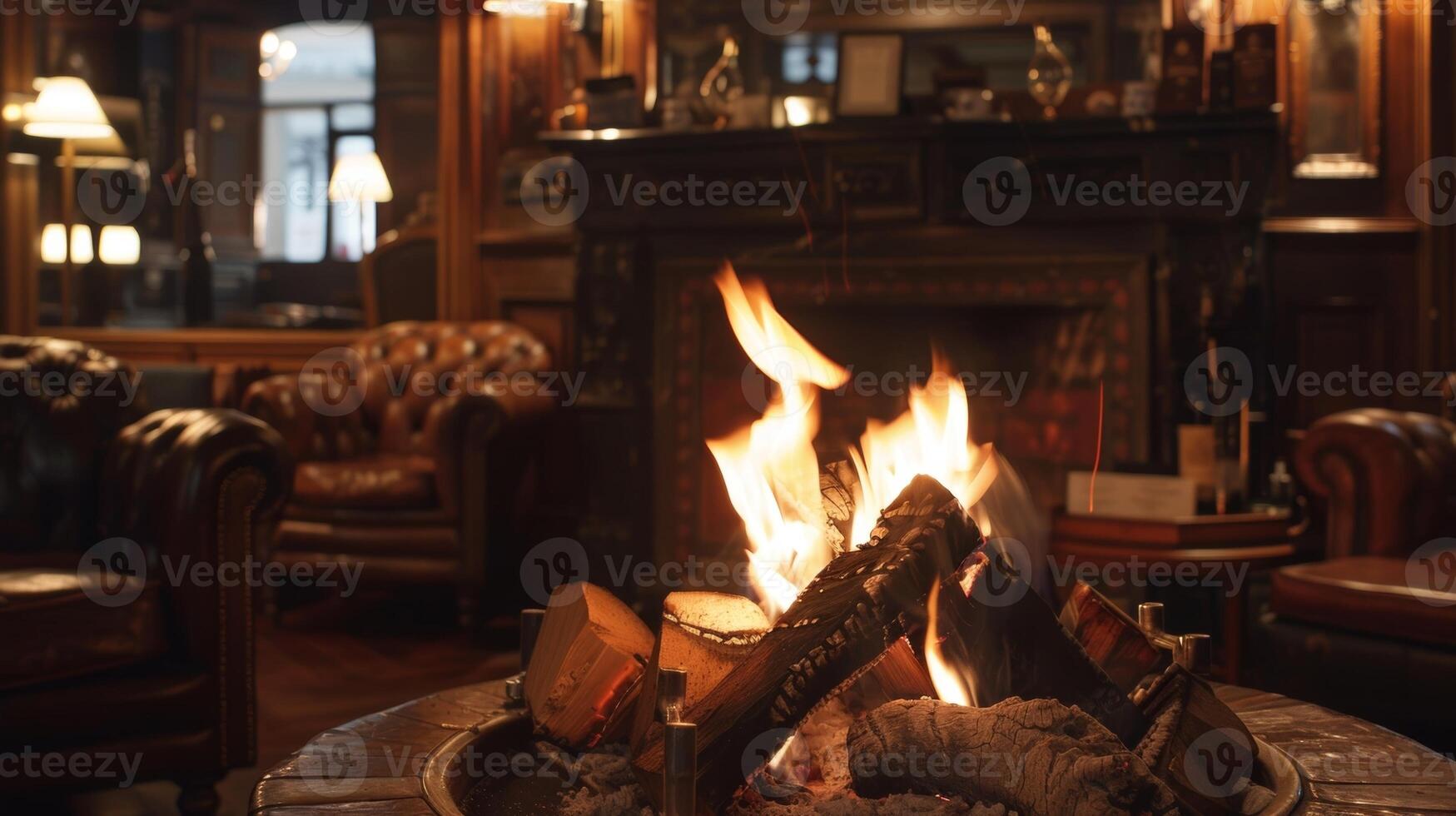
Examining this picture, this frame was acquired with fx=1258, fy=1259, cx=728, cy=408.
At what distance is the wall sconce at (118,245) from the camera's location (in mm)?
7312

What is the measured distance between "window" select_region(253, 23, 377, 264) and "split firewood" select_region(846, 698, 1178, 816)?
8530mm

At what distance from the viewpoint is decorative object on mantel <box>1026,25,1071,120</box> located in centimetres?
400

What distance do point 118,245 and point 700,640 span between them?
7.05m

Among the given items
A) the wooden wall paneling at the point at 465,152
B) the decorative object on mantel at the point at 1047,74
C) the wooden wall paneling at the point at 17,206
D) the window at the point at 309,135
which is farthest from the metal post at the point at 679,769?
the window at the point at 309,135

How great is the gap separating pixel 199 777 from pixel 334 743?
1.12 meters

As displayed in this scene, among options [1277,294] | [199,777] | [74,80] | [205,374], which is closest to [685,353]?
[205,374]

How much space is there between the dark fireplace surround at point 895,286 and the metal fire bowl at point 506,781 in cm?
221

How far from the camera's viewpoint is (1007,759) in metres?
1.15

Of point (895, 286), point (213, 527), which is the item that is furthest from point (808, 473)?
point (895, 286)

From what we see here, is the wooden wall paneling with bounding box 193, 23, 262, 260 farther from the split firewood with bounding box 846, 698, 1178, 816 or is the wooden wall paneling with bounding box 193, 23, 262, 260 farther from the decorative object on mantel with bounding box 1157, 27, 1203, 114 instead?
the split firewood with bounding box 846, 698, 1178, 816

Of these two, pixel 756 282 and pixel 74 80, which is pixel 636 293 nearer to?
pixel 756 282

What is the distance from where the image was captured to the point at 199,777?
2.22 m

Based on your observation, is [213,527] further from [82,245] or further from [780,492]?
[82,245]

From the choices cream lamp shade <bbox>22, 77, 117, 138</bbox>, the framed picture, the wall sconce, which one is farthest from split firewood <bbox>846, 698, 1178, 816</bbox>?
the wall sconce
